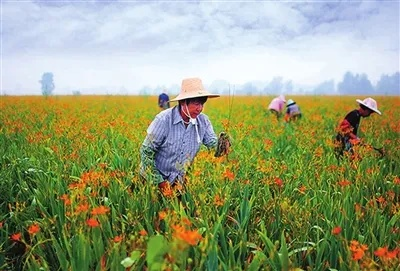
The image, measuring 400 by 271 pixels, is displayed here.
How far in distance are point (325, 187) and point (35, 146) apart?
10.0 feet

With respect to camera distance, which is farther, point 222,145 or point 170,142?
point 170,142

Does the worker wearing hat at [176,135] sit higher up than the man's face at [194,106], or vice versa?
the man's face at [194,106]

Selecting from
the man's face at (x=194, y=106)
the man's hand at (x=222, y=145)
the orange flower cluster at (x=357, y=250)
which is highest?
the man's face at (x=194, y=106)

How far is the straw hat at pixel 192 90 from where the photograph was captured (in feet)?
9.37

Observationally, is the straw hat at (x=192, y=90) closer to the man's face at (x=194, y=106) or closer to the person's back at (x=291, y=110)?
the man's face at (x=194, y=106)

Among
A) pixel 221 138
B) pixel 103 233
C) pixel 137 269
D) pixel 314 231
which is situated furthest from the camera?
pixel 221 138

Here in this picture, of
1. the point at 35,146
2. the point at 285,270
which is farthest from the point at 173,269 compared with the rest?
the point at 35,146

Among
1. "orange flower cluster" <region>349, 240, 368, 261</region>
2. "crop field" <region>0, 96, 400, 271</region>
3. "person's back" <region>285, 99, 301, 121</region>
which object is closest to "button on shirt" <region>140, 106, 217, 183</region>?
"crop field" <region>0, 96, 400, 271</region>

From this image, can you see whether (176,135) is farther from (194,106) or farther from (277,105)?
(277,105)

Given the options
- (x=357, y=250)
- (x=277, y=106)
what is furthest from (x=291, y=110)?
(x=357, y=250)

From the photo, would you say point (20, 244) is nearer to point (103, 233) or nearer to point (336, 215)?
point (103, 233)

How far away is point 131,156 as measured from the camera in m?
4.18

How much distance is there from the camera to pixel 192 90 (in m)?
2.91

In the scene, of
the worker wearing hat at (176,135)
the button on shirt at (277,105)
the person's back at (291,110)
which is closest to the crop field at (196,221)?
the worker wearing hat at (176,135)
